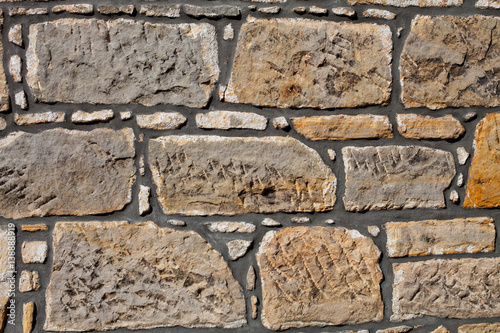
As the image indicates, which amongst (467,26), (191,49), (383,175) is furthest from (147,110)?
(467,26)

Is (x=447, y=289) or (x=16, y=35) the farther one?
(x=447, y=289)

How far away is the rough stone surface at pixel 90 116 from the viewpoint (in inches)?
61.7

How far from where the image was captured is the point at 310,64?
5.36 feet

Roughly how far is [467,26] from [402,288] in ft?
3.71

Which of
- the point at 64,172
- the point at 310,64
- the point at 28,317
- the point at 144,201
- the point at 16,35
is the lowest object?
the point at 28,317

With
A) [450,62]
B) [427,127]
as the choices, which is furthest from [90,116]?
[450,62]

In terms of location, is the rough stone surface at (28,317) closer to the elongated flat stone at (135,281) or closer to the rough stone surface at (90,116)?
the elongated flat stone at (135,281)

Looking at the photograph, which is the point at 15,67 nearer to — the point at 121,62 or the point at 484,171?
the point at 121,62

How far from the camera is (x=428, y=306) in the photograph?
1663 millimetres

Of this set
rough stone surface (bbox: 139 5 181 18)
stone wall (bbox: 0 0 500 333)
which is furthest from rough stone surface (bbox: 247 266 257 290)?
rough stone surface (bbox: 139 5 181 18)

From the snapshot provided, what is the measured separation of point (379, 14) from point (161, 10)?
895mm

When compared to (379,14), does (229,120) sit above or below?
below

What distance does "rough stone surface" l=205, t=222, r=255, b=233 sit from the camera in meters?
1.60

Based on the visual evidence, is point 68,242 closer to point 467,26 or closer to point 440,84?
point 440,84
